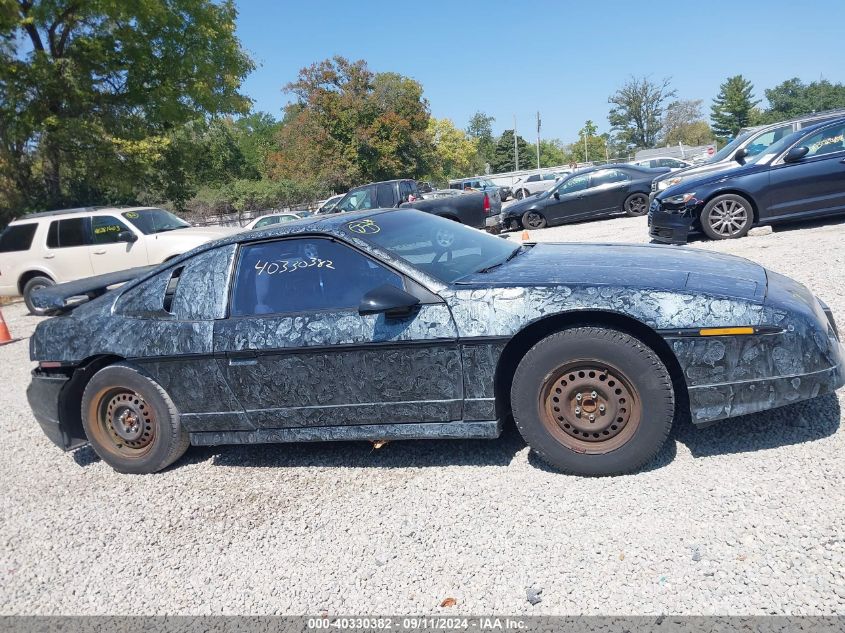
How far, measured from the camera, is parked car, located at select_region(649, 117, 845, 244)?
8562 millimetres

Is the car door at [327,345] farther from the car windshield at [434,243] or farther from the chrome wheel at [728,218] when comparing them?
the chrome wheel at [728,218]

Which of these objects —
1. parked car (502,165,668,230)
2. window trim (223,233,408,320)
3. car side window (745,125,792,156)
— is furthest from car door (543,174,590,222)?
window trim (223,233,408,320)

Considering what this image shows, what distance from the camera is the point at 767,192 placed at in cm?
877

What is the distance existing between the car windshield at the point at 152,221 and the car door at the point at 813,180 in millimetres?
10291

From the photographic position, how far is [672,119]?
87000 millimetres

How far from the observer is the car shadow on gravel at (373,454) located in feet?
12.2

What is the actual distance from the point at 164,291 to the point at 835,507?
12.9ft

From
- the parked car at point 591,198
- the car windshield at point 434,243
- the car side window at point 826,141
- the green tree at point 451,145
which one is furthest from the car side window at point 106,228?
the green tree at point 451,145

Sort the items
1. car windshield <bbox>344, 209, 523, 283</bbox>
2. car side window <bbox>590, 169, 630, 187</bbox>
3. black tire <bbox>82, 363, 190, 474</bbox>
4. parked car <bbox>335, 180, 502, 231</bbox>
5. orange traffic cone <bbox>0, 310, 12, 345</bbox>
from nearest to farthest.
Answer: car windshield <bbox>344, 209, 523, 283</bbox> < black tire <bbox>82, 363, 190, 474</bbox> < orange traffic cone <bbox>0, 310, 12, 345</bbox> < parked car <bbox>335, 180, 502, 231</bbox> < car side window <bbox>590, 169, 630, 187</bbox>

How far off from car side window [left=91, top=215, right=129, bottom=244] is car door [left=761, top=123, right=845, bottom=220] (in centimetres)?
1115

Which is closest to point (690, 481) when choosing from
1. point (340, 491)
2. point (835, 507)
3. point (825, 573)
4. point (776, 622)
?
point (835, 507)

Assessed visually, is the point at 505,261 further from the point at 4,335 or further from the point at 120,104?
the point at 120,104

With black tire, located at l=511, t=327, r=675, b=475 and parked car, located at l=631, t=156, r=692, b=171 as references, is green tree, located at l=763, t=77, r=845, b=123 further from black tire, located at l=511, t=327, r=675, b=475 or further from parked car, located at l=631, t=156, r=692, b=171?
black tire, located at l=511, t=327, r=675, b=475

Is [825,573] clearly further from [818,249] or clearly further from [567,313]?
[818,249]
